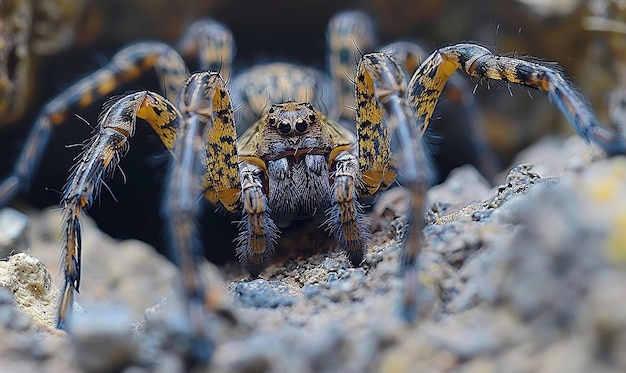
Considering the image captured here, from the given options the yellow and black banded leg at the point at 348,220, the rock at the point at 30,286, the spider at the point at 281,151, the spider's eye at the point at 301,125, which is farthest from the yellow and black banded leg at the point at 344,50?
the rock at the point at 30,286

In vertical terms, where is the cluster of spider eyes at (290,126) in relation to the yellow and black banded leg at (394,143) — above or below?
above

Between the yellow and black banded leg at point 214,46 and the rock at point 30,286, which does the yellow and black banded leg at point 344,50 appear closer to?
the yellow and black banded leg at point 214,46

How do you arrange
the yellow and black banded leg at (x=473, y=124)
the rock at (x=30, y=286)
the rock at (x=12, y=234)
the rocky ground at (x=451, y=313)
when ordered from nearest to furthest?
the rocky ground at (x=451, y=313) → the rock at (x=30, y=286) → the rock at (x=12, y=234) → the yellow and black banded leg at (x=473, y=124)

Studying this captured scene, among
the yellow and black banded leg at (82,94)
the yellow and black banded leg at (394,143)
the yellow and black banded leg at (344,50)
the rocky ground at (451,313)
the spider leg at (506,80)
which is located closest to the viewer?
the rocky ground at (451,313)

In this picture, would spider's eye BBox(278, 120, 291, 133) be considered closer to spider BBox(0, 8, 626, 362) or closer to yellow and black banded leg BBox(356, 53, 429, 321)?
spider BBox(0, 8, 626, 362)

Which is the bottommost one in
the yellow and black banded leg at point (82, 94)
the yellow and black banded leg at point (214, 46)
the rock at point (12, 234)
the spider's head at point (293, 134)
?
the rock at point (12, 234)

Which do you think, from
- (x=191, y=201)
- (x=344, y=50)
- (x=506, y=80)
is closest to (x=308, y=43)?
(x=344, y=50)

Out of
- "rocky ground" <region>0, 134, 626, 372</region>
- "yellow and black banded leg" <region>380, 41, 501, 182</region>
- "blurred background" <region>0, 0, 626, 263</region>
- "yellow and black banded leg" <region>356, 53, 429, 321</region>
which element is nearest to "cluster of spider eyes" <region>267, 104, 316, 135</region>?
→ "yellow and black banded leg" <region>356, 53, 429, 321</region>

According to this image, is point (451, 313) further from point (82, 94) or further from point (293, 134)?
point (82, 94)

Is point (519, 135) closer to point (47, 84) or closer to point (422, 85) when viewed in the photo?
point (422, 85)
